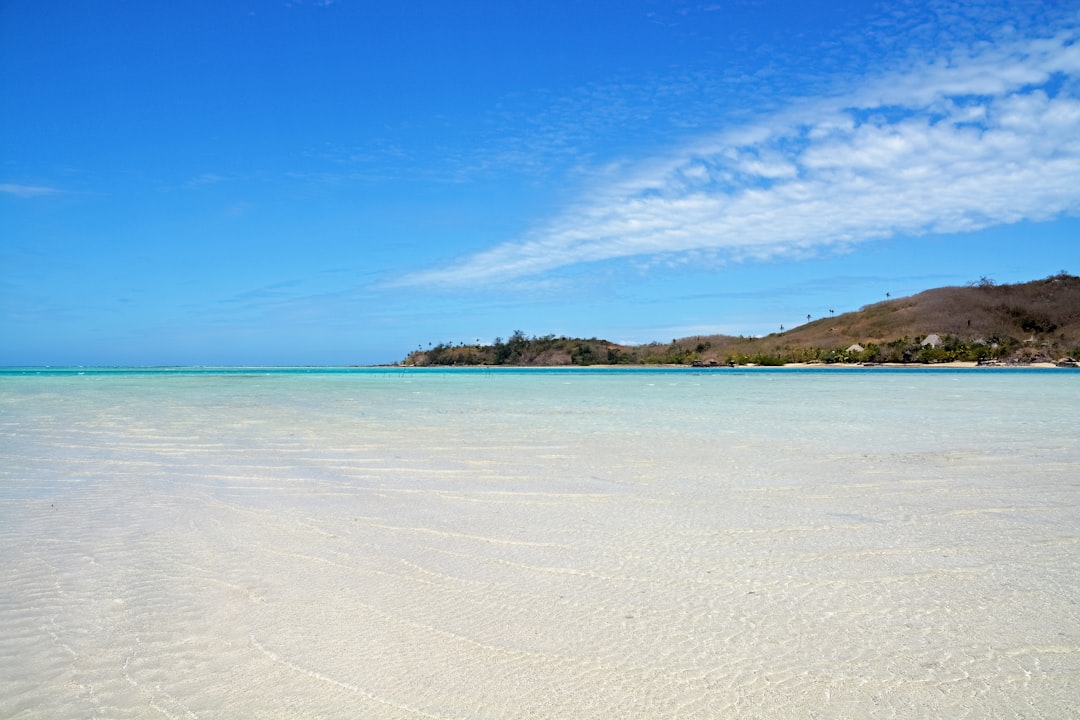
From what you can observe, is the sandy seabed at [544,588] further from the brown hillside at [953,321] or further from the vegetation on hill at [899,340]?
the brown hillside at [953,321]

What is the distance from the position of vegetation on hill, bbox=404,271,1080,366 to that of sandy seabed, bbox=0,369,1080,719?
172ft

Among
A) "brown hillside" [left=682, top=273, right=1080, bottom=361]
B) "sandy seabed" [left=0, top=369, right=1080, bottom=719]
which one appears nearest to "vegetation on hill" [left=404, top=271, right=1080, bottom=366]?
"brown hillside" [left=682, top=273, right=1080, bottom=361]

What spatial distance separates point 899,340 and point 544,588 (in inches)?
2506

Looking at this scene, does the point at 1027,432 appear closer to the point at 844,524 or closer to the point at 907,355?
the point at 844,524

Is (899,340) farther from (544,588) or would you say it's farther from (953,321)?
(544,588)

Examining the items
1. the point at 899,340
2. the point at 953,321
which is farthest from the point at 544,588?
the point at 953,321

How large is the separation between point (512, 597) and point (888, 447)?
20.6 feet

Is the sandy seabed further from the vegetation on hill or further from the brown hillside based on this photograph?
the brown hillside

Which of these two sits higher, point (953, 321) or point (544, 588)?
point (953, 321)

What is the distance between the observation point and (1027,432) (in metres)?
8.74

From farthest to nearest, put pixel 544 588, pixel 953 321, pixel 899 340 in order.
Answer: pixel 953 321
pixel 899 340
pixel 544 588

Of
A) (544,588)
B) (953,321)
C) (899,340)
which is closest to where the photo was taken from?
(544,588)

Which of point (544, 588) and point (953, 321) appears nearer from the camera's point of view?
point (544, 588)

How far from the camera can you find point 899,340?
58.6 m
